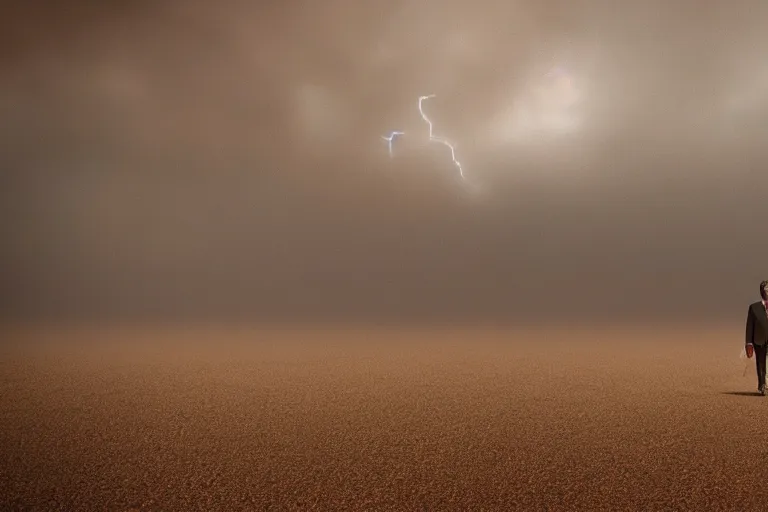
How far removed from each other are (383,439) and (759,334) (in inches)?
332

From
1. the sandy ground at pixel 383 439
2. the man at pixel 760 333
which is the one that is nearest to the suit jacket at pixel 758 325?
the man at pixel 760 333

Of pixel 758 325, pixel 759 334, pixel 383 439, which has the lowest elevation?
pixel 383 439

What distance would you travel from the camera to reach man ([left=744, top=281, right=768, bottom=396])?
9.88m

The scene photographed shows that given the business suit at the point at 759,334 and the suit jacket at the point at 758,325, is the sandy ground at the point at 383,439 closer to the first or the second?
the business suit at the point at 759,334

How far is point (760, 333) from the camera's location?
1002cm

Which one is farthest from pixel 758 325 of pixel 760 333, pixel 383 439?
pixel 383 439

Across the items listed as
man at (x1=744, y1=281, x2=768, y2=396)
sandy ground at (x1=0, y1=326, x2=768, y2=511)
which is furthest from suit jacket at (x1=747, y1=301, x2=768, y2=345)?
sandy ground at (x1=0, y1=326, x2=768, y2=511)

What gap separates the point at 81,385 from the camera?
36.3ft

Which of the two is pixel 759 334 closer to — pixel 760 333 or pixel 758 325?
pixel 760 333

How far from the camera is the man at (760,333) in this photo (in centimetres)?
988

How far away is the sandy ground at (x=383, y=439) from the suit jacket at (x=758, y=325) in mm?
1100

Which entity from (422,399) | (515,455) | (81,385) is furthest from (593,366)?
(81,385)

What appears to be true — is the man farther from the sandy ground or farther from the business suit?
the sandy ground

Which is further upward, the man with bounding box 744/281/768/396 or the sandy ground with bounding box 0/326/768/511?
the man with bounding box 744/281/768/396
